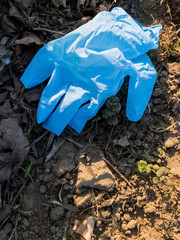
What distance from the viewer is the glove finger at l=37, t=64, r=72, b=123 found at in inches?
57.4

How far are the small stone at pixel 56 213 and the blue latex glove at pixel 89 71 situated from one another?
50 centimetres

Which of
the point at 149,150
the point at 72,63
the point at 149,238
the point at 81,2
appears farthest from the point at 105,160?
the point at 81,2

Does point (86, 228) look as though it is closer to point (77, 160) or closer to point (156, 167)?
point (77, 160)

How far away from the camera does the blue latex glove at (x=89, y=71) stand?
1.45m

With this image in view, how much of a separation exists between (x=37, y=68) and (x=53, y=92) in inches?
7.9

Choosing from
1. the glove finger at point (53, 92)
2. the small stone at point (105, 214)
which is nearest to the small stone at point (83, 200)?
the small stone at point (105, 214)

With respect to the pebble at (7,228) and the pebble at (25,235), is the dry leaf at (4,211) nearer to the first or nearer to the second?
the pebble at (7,228)

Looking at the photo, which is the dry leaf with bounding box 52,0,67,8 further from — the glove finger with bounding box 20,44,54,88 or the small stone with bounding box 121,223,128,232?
the small stone with bounding box 121,223,128,232

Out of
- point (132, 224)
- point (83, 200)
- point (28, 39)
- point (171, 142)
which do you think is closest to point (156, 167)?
point (171, 142)

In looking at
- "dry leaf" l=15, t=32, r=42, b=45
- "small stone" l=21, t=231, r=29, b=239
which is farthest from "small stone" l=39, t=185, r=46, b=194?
"dry leaf" l=15, t=32, r=42, b=45

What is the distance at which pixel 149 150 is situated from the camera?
4.94 ft

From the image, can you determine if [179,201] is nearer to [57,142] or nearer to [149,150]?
[149,150]

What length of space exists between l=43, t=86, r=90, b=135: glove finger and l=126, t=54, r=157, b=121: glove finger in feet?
1.04

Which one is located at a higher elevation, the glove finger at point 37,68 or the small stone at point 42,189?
the glove finger at point 37,68
